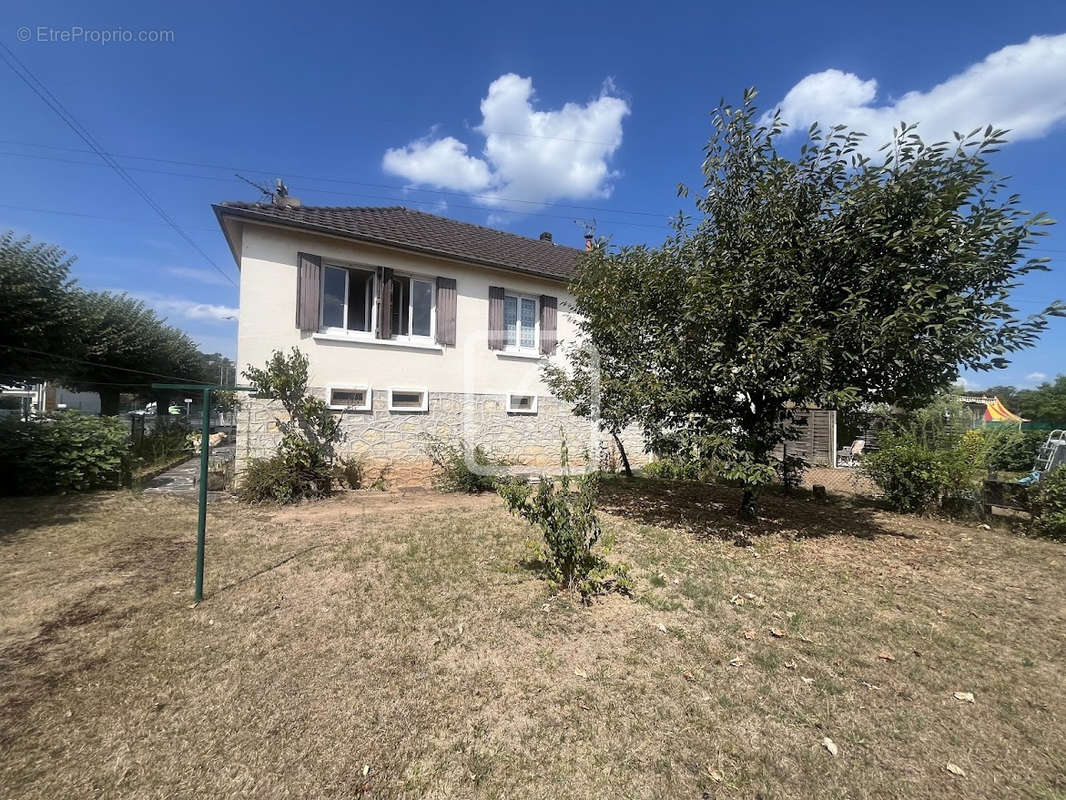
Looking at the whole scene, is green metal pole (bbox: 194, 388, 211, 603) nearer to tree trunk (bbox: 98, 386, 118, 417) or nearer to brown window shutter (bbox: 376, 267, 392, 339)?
brown window shutter (bbox: 376, 267, 392, 339)

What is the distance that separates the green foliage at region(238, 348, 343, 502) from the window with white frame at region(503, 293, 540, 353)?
4267mm

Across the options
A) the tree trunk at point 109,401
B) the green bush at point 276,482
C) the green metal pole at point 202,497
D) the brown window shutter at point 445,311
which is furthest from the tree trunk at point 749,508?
the tree trunk at point 109,401

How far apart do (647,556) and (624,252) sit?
4488 millimetres

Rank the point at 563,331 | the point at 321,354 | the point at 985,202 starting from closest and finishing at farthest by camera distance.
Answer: the point at 985,202 → the point at 321,354 → the point at 563,331

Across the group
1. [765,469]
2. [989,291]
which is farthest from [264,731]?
[989,291]

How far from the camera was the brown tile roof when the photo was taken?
7922mm

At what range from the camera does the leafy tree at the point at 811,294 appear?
454cm

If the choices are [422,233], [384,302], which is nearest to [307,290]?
[384,302]

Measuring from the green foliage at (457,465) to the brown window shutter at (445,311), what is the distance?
84.4 inches

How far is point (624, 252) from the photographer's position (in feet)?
22.2

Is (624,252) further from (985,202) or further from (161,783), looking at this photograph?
(161,783)

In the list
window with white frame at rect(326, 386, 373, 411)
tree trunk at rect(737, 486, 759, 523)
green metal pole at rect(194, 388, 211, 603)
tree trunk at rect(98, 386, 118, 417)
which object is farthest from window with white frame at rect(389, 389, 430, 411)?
tree trunk at rect(98, 386, 118, 417)

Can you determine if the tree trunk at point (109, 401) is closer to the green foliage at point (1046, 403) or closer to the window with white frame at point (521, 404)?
the window with white frame at point (521, 404)

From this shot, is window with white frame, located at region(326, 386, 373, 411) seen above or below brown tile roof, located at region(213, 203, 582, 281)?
below
